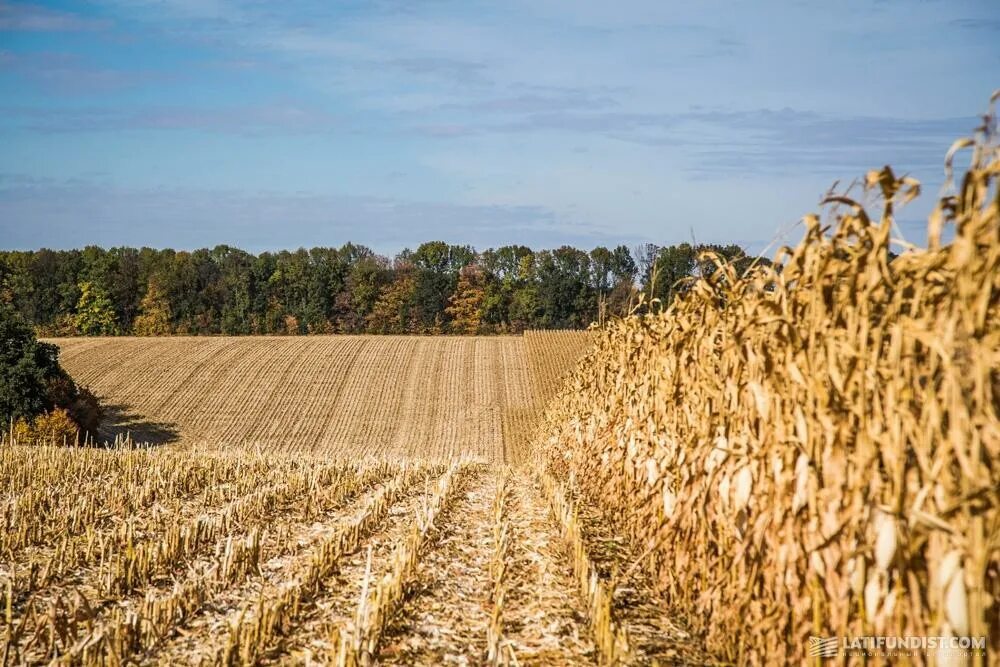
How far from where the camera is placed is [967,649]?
138 inches

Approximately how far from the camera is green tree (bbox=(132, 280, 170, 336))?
78.2 metres

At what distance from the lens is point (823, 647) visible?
4.34 meters

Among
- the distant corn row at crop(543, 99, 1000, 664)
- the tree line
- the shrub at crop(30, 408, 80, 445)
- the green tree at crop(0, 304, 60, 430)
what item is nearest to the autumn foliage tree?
the tree line

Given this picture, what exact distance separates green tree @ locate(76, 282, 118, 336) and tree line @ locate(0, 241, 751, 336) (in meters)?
0.09

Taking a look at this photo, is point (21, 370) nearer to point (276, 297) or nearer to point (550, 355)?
point (550, 355)

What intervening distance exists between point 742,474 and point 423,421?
35.6m

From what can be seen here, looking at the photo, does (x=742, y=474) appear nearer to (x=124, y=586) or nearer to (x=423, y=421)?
(x=124, y=586)

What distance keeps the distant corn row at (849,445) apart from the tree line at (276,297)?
2737 inches

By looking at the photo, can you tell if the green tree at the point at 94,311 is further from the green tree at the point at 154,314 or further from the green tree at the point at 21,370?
the green tree at the point at 21,370

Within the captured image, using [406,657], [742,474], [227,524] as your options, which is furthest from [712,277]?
[227,524]

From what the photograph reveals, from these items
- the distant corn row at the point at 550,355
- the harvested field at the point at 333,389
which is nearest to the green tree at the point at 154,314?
the harvested field at the point at 333,389

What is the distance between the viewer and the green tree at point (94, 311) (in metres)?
78.6
